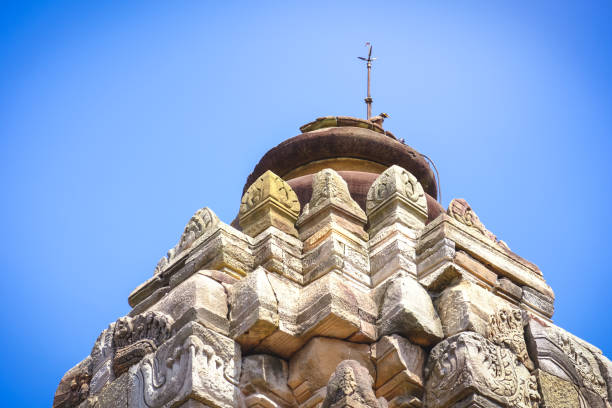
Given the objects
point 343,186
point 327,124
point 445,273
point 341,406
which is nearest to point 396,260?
point 445,273

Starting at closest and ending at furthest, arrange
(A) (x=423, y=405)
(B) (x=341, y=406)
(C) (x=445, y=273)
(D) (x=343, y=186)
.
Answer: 1. (B) (x=341, y=406)
2. (A) (x=423, y=405)
3. (C) (x=445, y=273)
4. (D) (x=343, y=186)

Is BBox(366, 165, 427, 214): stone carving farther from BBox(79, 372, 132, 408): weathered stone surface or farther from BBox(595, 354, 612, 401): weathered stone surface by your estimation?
BBox(79, 372, 132, 408): weathered stone surface

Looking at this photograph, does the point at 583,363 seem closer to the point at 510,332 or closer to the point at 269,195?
the point at 510,332

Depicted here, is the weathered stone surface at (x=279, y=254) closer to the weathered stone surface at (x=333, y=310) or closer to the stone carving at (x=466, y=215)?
the weathered stone surface at (x=333, y=310)

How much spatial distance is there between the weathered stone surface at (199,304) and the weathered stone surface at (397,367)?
111 cm

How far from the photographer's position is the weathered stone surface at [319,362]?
8.51m

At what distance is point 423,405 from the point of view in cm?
827

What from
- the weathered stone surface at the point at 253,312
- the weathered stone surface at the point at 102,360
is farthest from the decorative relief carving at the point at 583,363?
the weathered stone surface at the point at 102,360

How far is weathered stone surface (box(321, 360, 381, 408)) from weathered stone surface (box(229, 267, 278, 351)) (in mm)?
1329

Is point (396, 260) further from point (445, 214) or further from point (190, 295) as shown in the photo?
point (190, 295)

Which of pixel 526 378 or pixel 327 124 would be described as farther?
pixel 327 124

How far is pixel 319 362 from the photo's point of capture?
27.9 ft

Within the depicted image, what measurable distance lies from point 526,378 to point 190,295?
2.43 metres

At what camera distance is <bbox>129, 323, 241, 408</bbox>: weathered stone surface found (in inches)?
315
